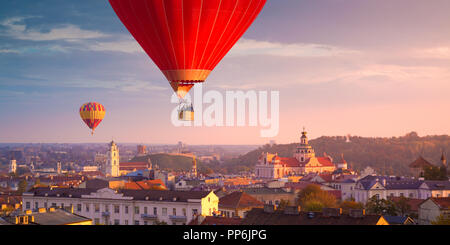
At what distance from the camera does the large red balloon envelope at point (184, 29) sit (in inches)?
670

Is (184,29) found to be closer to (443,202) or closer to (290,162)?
(443,202)

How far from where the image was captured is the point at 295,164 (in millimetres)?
104125

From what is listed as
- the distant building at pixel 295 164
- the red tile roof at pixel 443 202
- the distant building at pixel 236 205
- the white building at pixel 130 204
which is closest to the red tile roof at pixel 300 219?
the white building at pixel 130 204

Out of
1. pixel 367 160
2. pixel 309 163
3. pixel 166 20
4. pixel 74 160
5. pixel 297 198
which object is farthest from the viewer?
pixel 74 160

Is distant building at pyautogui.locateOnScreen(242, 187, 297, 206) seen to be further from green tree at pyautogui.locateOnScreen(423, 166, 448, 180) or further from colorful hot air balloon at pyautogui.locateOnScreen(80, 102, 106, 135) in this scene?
green tree at pyautogui.locateOnScreen(423, 166, 448, 180)

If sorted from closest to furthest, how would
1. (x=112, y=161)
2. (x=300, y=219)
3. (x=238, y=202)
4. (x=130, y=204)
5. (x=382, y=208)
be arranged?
(x=300, y=219), (x=382, y=208), (x=238, y=202), (x=130, y=204), (x=112, y=161)

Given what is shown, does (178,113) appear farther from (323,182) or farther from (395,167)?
(395,167)

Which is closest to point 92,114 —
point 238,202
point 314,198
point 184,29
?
point 238,202

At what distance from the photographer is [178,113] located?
684 inches

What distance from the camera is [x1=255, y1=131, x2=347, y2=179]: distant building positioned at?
9950 cm

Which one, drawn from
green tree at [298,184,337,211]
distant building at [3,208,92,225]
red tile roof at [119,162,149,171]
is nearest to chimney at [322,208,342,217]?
distant building at [3,208,92,225]
